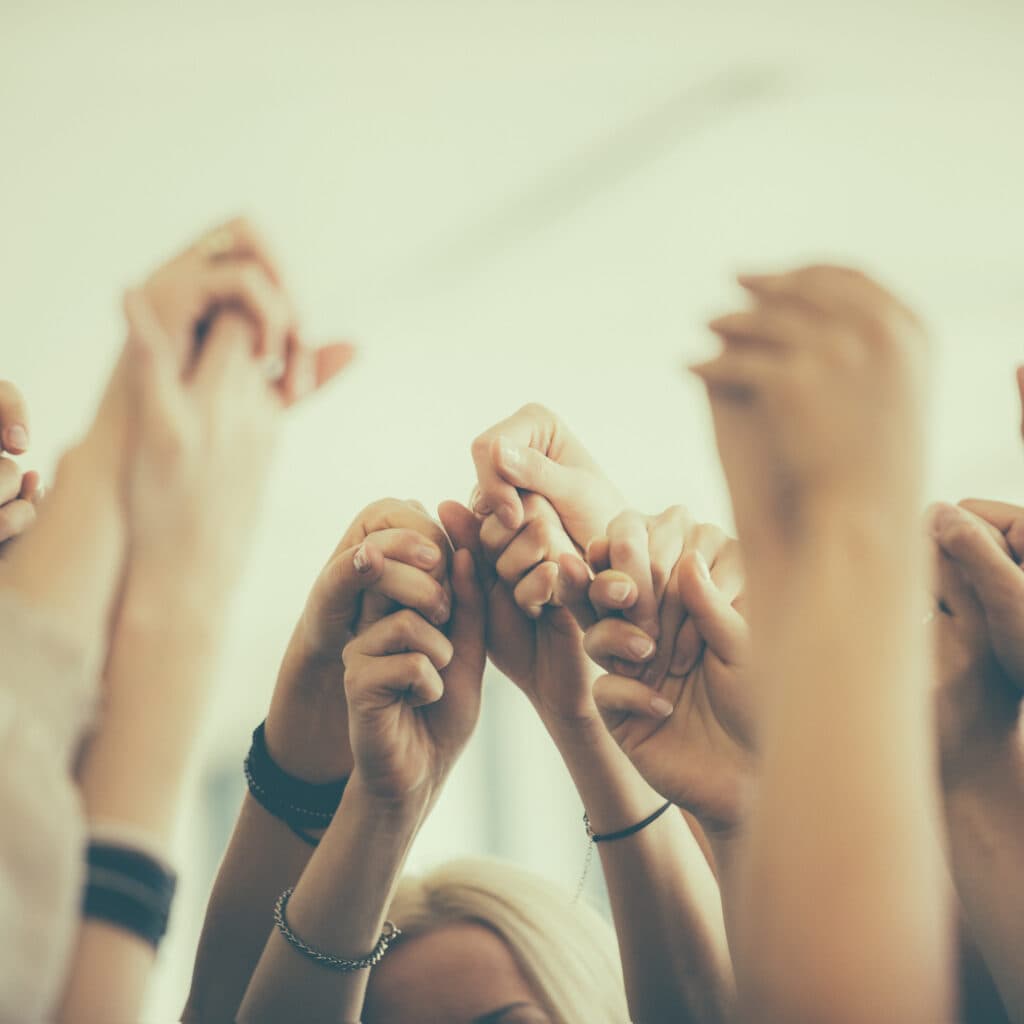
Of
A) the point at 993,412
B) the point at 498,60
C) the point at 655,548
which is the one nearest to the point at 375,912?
the point at 655,548

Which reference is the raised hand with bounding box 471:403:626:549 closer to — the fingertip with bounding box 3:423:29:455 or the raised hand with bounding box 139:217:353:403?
the raised hand with bounding box 139:217:353:403

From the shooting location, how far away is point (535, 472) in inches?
29.1

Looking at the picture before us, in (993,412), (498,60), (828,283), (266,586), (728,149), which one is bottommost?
(266,586)

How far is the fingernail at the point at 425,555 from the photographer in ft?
2.34

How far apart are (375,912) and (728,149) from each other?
5.46 feet

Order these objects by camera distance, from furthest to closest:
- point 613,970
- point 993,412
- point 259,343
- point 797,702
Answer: point 993,412, point 613,970, point 259,343, point 797,702

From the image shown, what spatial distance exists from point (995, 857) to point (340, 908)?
44cm

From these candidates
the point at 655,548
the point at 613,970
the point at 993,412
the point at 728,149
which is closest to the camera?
the point at 655,548

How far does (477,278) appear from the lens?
89.4 inches

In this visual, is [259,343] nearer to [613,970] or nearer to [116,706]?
[116,706]

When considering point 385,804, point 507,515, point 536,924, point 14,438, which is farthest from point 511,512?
point 536,924

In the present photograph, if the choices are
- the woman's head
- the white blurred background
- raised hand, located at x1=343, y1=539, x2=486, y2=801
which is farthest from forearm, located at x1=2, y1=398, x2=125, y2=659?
the white blurred background

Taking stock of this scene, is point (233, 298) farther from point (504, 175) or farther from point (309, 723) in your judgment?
point (504, 175)

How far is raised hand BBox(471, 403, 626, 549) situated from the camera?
0.72m
